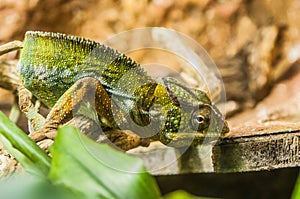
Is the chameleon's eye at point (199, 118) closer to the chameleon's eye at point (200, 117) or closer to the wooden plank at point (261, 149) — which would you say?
the chameleon's eye at point (200, 117)

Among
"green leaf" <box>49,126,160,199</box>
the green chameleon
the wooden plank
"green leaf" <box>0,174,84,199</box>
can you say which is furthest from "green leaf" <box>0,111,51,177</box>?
the wooden plank

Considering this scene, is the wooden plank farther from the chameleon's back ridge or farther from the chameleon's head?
the chameleon's back ridge

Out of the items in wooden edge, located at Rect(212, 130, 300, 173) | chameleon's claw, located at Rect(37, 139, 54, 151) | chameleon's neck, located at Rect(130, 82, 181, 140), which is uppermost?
chameleon's claw, located at Rect(37, 139, 54, 151)

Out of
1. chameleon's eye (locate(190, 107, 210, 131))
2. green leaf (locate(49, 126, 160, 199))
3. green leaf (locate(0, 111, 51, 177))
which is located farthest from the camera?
chameleon's eye (locate(190, 107, 210, 131))

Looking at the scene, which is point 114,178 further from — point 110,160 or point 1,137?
point 1,137

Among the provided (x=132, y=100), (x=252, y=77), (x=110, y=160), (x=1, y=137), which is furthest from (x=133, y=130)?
(x=252, y=77)

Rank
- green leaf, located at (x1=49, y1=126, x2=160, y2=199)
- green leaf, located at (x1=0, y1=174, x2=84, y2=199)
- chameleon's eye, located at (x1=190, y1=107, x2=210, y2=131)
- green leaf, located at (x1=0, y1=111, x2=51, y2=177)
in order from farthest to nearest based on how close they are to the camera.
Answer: chameleon's eye, located at (x1=190, y1=107, x2=210, y2=131)
green leaf, located at (x1=0, y1=111, x2=51, y2=177)
green leaf, located at (x1=49, y1=126, x2=160, y2=199)
green leaf, located at (x1=0, y1=174, x2=84, y2=199)

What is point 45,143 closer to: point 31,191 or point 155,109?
point 155,109
